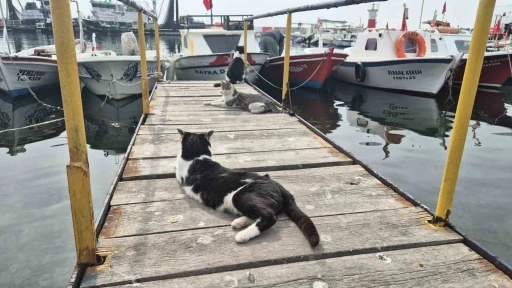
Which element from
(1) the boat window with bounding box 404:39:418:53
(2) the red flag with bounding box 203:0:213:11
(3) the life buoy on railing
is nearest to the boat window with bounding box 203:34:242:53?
(2) the red flag with bounding box 203:0:213:11

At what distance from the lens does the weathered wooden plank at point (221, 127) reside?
3.97 m

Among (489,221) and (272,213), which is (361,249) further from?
(489,221)

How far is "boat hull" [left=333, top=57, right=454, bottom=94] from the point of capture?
10697 mm

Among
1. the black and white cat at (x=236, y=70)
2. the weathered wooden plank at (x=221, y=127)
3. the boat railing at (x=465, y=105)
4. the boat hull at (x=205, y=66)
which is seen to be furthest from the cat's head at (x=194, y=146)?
the boat hull at (x=205, y=66)

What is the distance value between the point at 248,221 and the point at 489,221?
3.24 m

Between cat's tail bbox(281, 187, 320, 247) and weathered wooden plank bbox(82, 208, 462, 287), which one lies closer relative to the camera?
weathered wooden plank bbox(82, 208, 462, 287)

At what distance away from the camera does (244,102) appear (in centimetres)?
527

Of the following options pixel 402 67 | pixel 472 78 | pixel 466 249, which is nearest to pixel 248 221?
pixel 466 249

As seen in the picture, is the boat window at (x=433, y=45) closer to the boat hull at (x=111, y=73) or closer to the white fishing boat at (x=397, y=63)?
the white fishing boat at (x=397, y=63)

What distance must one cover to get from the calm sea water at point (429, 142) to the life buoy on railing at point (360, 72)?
0.41m

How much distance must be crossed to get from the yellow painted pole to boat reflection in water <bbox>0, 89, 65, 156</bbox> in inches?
213

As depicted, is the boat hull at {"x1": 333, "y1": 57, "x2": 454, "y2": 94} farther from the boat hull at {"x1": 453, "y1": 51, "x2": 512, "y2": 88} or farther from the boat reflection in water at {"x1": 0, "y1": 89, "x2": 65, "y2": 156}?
the boat reflection in water at {"x1": 0, "y1": 89, "x2": 65, "y2": 156}

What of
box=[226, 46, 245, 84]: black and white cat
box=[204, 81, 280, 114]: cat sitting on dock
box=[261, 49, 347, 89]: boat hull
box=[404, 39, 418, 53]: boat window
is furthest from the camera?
box=[404, 39, 418, 53]: boat window

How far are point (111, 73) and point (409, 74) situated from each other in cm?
943
